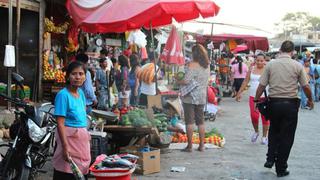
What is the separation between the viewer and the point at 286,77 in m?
6.70

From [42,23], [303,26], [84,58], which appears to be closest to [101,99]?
[42,23]

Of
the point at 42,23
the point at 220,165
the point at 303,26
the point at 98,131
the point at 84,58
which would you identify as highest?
the point at 303,26

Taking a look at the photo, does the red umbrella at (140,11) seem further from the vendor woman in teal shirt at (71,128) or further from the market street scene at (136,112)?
the vendor woman in teal shirt at (71,128)

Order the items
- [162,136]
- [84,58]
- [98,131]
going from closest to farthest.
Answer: [98,131]
[84,58]
[162,136]

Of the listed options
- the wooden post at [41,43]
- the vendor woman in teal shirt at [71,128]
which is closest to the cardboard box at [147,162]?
the vendor woman in teal shirt at [71,128]

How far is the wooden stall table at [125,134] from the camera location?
7.05m

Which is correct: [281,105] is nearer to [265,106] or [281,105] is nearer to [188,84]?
[265,106]

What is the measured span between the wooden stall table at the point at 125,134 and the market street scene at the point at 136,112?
0.6 inches

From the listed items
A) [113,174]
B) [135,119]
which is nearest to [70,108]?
[113,174]

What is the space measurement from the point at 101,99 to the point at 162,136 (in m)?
3.86

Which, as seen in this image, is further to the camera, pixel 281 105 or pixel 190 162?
pixel 190 162

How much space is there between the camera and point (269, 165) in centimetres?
684

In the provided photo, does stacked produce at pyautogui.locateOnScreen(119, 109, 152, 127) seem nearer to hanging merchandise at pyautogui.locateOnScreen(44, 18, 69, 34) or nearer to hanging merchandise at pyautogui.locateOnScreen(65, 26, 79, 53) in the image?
hanging merchandise at pyautogui.locateOnScreen(44, 18, 69, 34)

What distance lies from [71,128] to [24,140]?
1099 millimetres
